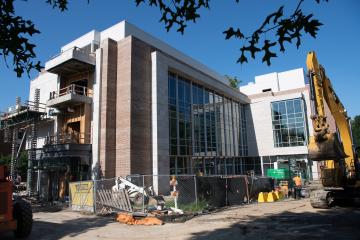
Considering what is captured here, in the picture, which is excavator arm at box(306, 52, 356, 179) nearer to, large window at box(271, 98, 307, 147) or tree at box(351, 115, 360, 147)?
large window at box(271, 98, 307, 147)

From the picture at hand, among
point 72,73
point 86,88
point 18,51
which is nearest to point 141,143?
point 86,88

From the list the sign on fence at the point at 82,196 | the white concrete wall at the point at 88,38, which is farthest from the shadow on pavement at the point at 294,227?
the white concrete wall at the point at 88,38

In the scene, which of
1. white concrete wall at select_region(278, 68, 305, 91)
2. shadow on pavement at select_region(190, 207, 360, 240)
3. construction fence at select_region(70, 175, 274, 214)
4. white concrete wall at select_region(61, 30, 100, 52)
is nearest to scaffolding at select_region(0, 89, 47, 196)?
white concrete wall at select_region(61, 30, 100, 52)

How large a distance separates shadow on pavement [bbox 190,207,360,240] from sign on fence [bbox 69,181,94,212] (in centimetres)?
744

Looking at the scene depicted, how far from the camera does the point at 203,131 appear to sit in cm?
3303

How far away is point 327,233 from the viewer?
994cm

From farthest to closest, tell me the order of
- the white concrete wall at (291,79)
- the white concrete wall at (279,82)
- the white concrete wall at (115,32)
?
1. the white concrete wall at (279,82)
2. the white concrete wall at (291,79)
3. the white concrete wall at (115,32)

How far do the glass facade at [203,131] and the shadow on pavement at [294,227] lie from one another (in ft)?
49.0

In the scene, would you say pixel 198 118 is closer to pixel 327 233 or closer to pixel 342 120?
pixel 342 120

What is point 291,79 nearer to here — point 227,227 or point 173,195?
point 173,195

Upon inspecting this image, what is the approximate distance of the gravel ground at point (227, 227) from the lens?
33.2 feet

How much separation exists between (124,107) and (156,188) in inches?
257

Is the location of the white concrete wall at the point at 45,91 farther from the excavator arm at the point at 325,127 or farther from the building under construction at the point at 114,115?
the excavator arm at the point at 325,127

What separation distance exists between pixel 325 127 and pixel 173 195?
7.18 meters
